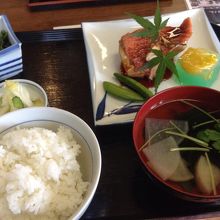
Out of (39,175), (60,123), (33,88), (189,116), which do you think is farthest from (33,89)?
(189,116)

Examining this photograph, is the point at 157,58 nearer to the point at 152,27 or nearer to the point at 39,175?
the point at 152,27

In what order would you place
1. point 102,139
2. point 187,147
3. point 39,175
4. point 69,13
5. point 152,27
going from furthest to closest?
point 69,13
point 152,27
point 102,139
point 187,147
point 39,175

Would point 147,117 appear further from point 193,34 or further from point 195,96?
point 193,34

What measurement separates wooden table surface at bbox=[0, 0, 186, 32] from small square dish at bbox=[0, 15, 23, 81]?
28 cm

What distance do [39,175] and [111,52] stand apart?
0.66 metres

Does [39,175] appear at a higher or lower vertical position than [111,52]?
lower

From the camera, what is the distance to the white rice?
836mm

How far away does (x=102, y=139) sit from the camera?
1.13 meters

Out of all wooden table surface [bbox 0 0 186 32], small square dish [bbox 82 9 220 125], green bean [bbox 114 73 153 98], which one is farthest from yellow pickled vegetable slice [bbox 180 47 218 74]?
wooden table surface [bbox 0 0 186 32]

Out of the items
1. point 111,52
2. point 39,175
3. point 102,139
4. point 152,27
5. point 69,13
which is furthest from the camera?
point 69,13

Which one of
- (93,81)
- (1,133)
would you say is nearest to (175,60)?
(93,81)

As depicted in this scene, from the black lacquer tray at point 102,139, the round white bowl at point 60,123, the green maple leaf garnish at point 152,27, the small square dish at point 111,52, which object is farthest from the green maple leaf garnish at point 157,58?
the round white bowl at point 60,123

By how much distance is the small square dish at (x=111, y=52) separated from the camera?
1.16 metres

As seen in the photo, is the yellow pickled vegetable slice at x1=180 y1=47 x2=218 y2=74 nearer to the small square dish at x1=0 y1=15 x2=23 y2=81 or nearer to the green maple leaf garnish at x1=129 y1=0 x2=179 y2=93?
the green maple leaf garnish at x1=129 y1=0 x2=179 y2=93
